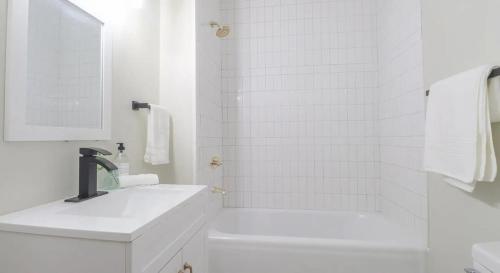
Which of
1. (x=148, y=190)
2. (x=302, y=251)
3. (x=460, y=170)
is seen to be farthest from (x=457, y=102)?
(x=148, y=190)

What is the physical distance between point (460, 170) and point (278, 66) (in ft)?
5.38

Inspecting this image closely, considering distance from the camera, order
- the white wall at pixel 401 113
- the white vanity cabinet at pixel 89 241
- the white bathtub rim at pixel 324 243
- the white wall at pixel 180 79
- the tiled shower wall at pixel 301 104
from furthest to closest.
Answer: the tiled shower wall at pixel 301 104 < the white wall at pixel 180 79 < the white wall at pixel 401 113 < the white bathtub rim at pixel 324 243 < the white vanity cabinet at pixel 89 241

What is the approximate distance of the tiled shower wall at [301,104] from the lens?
2150mm

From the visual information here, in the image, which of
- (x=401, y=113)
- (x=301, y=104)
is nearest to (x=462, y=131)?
(x=401, y=113)

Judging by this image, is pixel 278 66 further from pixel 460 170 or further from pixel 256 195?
pixel 460 170

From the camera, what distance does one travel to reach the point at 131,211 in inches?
39.5

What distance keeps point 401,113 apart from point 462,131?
2.77 feet

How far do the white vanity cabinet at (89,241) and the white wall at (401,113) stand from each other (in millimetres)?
1451

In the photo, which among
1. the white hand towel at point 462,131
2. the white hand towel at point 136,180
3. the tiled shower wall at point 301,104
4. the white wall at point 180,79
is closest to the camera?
the white hand towel at point 462,131

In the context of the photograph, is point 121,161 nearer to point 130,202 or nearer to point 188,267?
point 130,202

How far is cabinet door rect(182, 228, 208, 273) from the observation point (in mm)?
899

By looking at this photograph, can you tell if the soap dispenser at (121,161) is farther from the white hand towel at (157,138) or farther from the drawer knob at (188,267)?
the drawer knob at (188,267)

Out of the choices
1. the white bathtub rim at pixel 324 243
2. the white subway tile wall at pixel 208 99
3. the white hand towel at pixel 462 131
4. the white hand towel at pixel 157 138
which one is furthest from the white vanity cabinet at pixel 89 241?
the white hand towel at pixel 462 131

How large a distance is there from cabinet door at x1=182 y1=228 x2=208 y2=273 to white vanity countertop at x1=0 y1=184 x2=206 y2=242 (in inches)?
6.7
